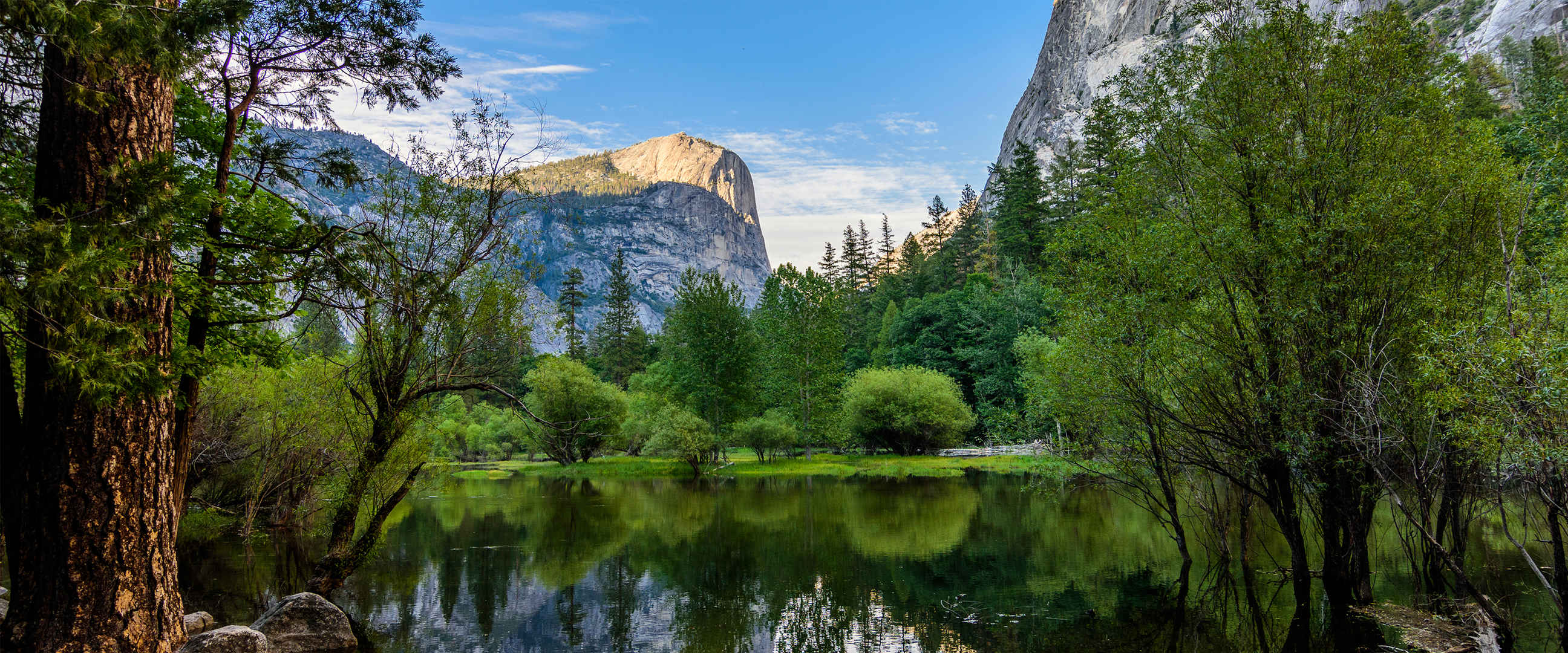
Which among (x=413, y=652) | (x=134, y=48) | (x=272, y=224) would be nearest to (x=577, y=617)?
(x=413, y=652)

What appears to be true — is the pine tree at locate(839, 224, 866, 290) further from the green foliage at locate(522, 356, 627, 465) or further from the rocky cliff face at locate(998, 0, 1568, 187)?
the green foliage at locate(522, 356, 627, 465)

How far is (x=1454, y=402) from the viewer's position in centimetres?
912

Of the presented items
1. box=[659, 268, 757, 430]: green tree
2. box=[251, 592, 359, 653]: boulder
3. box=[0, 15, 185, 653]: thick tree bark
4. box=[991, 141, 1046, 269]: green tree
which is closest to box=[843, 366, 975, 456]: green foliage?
box=[659, 268, 757, 430]: green tree

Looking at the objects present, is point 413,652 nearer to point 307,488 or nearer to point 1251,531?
point 307,488

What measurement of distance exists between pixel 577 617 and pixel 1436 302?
15499 millimetres

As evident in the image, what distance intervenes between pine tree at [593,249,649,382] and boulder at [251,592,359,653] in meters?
70.1

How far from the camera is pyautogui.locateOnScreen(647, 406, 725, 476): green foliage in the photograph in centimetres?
4444

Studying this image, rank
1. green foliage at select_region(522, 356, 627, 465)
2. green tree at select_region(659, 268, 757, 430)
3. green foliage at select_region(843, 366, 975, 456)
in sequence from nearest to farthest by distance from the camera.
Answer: green foliage at select_region(522, 356, 627, 465) < green foliage at select_region(843, 366, 975, 456) < green tree at select_region(659, 268, 757, 430)

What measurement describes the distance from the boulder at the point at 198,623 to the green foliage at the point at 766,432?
124 feet

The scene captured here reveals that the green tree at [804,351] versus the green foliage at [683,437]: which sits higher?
the green tree at [804,351]

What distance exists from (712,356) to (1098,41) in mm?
88950

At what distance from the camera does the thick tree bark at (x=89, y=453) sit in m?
6.34

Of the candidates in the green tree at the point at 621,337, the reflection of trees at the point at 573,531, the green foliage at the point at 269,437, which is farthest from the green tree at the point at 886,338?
the green foliage at the point at 269,437

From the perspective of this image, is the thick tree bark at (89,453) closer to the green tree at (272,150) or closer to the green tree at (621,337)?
the green tree at (272,150)
